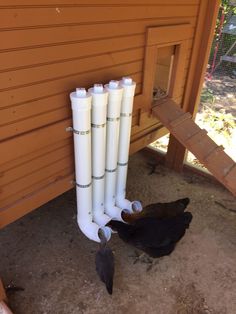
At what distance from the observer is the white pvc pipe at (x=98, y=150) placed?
1812 millimetres

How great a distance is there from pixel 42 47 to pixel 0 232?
5.35ft

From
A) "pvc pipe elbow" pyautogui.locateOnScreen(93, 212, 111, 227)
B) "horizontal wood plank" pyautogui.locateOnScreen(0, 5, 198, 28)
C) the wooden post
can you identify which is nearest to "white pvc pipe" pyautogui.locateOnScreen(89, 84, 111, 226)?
"pvc pipe elbow" pyautogui.locateOnScreen(93, 212, 111, 227)

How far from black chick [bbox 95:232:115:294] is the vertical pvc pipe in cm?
39

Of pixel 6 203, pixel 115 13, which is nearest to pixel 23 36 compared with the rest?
pixel 115 13

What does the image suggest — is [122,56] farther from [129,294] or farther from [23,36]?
[129,294]

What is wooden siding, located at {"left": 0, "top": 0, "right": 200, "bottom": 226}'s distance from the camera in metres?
1.45

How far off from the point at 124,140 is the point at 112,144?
141 millimetres

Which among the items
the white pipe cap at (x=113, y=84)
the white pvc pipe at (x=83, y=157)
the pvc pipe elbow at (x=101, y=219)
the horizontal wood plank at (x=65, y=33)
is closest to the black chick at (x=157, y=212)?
the pvc pipe elbow at (x=101, y=219)

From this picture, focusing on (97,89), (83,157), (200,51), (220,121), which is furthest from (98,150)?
(220,121)

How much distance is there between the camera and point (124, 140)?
88.3 inches

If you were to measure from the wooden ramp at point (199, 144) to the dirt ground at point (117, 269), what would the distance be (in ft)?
1.79

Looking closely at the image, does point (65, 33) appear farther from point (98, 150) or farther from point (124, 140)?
point (124, 140)

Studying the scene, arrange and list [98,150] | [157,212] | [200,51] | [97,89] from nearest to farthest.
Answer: [97,89] → [98,150] → [157,212] → [200,51]

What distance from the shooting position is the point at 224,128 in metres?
4.63
